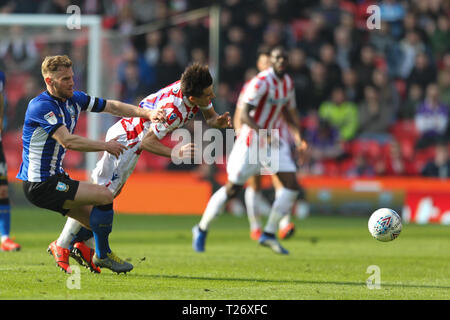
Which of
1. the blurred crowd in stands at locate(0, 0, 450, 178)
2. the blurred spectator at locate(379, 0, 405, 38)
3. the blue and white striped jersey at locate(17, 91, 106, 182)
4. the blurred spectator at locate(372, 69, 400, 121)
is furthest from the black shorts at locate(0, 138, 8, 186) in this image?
the blurred spectator at locate(379, 0, 405, 38)

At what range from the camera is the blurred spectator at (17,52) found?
17.2 meters

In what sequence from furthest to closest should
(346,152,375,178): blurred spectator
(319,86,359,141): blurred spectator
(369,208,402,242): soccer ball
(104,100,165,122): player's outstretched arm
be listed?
(319,86,359,141): blurred spectator → (346,152,375,178): blurred spectator → (369,208,402,242): soccer ball → (104,100,165,122): player's outstretched arm

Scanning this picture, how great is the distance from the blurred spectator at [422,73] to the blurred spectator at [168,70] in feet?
15.9

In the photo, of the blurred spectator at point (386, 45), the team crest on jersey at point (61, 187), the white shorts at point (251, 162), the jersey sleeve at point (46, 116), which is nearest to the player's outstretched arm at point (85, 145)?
the jersey sleeve at point (46, 116)

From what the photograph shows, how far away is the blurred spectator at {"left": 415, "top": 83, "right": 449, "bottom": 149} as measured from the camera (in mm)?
17672

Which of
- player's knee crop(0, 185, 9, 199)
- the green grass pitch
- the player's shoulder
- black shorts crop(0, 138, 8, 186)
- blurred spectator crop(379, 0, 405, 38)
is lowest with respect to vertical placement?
the green grass pitch

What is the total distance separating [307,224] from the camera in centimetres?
1495

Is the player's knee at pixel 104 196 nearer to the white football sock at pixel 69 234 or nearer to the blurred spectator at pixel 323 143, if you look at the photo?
the white football sock at pixel 69 234

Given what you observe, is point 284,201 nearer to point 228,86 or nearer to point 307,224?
point 307,224

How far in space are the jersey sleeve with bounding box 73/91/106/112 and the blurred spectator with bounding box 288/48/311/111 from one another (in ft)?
34.4

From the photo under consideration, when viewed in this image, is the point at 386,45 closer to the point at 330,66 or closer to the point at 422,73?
the point at 422,73

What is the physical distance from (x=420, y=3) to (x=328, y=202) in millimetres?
6039

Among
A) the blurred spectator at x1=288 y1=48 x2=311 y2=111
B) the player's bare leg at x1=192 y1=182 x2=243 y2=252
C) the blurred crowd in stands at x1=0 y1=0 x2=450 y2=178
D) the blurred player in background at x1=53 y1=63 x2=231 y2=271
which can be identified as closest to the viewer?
the blurred player in background at x1=53 y1=63 x2=231 y2=271

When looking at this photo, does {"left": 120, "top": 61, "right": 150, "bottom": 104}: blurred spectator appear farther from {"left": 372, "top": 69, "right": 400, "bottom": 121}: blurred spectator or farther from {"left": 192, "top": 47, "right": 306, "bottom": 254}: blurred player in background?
{"left": 192, "top": 47, "right": 306, "bottom": 254}: blurred player in background
